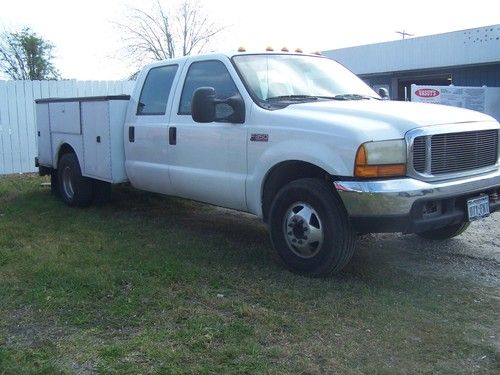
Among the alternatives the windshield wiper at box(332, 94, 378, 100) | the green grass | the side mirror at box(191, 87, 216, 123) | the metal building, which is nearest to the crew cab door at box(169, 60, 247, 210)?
the side mirror at box(191, 87, 216, 123)

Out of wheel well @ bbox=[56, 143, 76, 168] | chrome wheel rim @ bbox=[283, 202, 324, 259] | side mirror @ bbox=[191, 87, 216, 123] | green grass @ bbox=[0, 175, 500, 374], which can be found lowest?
green grass @ bbox=[0, 175, 500, 374]

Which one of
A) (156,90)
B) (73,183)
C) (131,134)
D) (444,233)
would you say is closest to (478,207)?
(444,233)

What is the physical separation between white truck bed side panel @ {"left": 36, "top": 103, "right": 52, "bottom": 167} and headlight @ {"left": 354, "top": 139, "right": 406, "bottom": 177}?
5.76 m

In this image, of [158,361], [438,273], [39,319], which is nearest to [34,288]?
[39,319]

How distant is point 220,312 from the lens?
423 centimetres

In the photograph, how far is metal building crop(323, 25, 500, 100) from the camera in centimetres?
2038

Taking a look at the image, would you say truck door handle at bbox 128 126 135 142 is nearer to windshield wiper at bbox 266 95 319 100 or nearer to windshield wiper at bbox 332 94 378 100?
windshield wiper at bbox 266 95 319 100

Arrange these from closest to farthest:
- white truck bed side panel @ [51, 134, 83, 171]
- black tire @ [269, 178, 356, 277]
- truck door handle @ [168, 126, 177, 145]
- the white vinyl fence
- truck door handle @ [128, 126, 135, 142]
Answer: black tire @ [269, 178, 356, 277] → truck door handle @ [168, 126, 177, 145] → truck door handle @ [128, 126, 135, 142] → white truck bed side panel @ [51, 134, 83, 171] → the white vinyl fence

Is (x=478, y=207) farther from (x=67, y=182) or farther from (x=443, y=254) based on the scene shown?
(x=67, y=182)

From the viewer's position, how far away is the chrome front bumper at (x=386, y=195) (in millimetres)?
4383

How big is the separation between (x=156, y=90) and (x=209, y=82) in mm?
1006

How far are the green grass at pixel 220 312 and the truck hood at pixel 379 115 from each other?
1.28 metres

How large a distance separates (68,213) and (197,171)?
2666 mm

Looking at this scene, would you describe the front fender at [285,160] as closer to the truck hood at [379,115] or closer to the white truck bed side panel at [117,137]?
the truck hood at [379,115]
